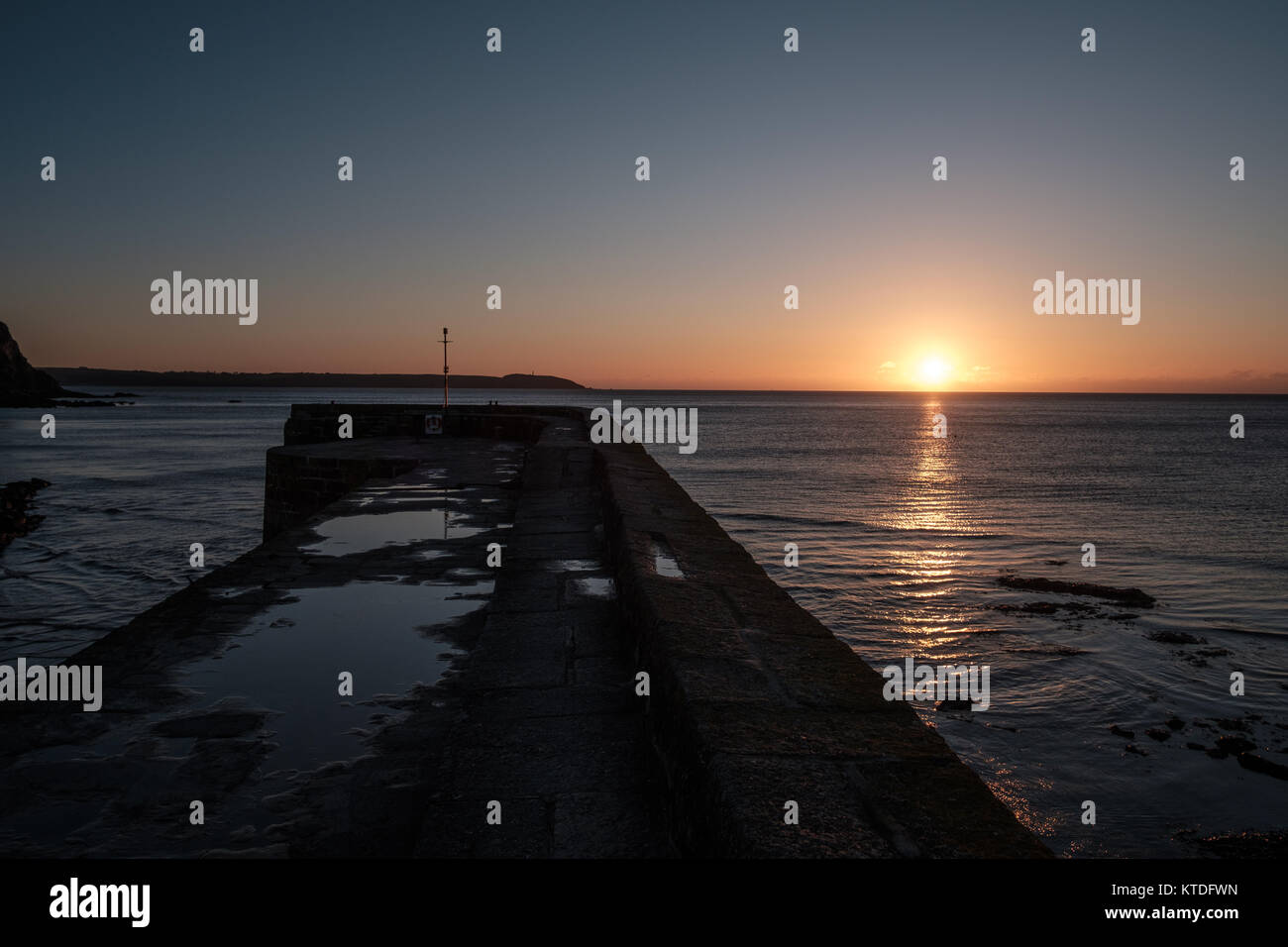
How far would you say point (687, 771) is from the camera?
2.21m

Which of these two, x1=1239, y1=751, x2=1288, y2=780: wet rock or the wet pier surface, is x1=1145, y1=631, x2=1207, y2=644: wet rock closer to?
x1=1239, y1=751, x2=1288, y2=780: wet rock

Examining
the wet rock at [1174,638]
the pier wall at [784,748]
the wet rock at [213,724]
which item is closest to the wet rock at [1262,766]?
the wet rock at [1174,638]

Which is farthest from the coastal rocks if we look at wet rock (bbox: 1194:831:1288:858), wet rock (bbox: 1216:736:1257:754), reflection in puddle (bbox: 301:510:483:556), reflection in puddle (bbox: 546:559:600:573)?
wet rock (bbox: 1216:736:1257:754)

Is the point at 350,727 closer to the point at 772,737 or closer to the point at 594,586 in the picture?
the point at 772,737

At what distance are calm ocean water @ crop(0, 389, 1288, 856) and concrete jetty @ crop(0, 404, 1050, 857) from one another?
3.70 metres

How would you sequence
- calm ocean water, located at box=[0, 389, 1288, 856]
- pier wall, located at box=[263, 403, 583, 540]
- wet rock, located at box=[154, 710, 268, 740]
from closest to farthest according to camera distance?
wet rock, located at box=[154, 710, 268, 740] < calm ocean water, located at box=[0, 389, 1288, 856] < pier wall, located at box=[263, 403, 583, 540]

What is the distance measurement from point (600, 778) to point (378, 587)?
10.1 ft

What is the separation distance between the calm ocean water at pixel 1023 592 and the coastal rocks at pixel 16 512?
0.39 m

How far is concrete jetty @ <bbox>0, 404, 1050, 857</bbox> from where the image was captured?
6.74 ft

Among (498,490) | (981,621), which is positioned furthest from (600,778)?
(981,621)

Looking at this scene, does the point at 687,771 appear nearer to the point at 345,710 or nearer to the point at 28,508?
the point at 345,710

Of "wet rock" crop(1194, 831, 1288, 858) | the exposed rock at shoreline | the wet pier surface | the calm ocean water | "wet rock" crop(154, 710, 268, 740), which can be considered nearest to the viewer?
the wet pier surface

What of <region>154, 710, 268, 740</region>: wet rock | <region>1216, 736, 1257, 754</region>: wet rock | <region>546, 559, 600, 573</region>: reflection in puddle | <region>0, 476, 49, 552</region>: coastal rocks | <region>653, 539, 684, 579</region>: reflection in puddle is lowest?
<region>1216, 736, 1257, 754</region>: wet rock
